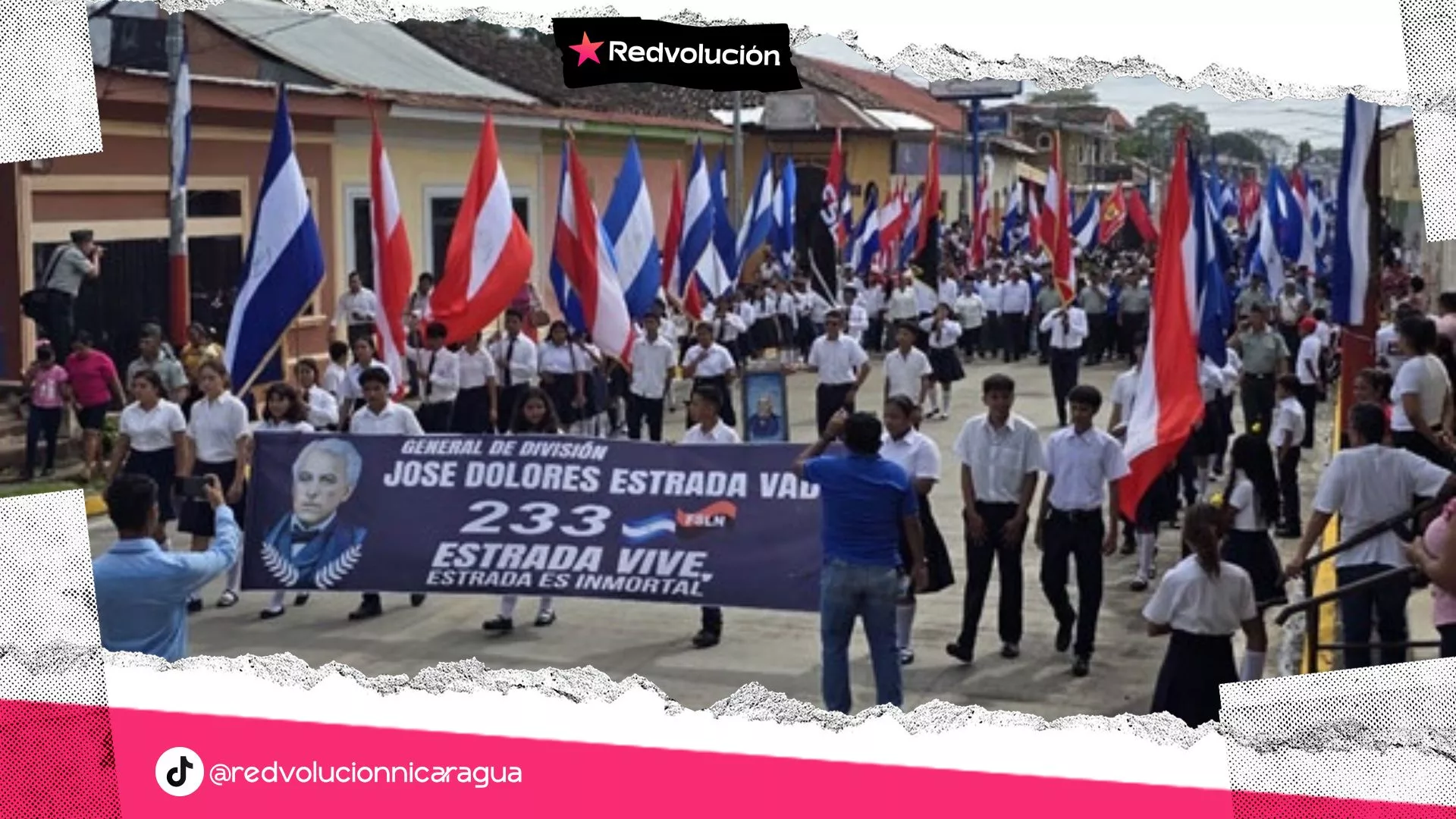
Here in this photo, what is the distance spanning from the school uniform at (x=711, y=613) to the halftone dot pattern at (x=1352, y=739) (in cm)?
513

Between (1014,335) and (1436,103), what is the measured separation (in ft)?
71.2

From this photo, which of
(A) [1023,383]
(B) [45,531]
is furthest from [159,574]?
(A) [1023,383]

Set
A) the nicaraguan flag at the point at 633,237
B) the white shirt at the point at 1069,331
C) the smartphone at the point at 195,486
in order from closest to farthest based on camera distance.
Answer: the smartphone at the point at 195,486
the nicaraguan flag at the point at 633,237
the white shirt at the point at 1069,331

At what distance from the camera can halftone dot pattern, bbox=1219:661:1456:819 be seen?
10.0 feet

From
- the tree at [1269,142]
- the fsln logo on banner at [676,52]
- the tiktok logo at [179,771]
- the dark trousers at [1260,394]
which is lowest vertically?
the dark trousers at [1260,394]

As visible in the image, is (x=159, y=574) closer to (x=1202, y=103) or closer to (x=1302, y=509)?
(x=1202, y=103)

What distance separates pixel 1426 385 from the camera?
8.70 meters

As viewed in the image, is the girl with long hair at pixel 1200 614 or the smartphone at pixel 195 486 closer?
the smartphone at pixel 195 486

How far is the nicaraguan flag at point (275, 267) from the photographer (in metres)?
7.59

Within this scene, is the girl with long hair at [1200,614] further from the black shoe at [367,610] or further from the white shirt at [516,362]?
the white shirt at [516,362]

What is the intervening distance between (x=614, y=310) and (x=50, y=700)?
8020 millimetres

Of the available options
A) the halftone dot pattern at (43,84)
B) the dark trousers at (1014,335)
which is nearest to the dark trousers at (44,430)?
the halftone dot pattern at (43,84)

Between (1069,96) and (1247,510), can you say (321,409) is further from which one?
(1069,96)

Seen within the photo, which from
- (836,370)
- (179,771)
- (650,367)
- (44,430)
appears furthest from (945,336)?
(179,771)
